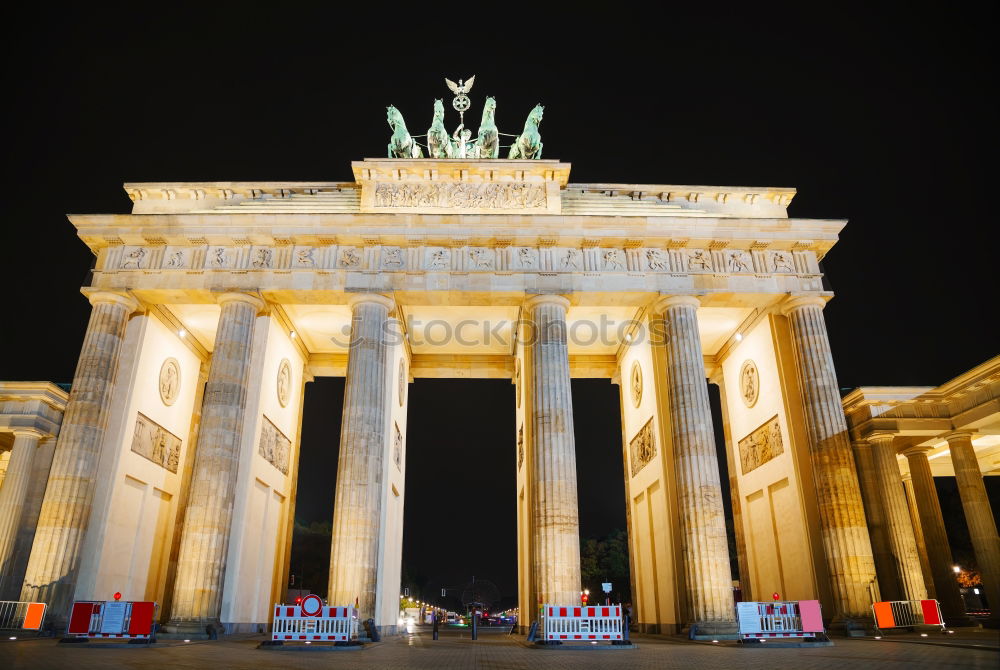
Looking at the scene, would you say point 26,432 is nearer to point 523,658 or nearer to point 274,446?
point 274,446

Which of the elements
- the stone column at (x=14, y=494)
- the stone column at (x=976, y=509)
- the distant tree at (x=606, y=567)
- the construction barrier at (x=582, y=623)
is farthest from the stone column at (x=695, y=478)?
the distant tree at (x=606, y=567)

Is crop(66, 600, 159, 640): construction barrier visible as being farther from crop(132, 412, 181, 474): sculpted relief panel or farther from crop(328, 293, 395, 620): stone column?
crop(132, 412, 181, 474): sculpted relief panel

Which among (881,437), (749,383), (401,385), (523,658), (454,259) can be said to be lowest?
(523,658)

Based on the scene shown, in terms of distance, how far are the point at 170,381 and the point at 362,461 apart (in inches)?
386

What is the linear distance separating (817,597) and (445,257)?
1637 centimetres

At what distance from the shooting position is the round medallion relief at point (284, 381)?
25.3 meters

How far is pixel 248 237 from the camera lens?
22.3 metres

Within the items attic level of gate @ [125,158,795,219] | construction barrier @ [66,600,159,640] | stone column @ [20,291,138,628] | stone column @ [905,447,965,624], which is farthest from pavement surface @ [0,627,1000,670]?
attic level of gate @ [125,158,795,219]

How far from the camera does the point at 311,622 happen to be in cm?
1464

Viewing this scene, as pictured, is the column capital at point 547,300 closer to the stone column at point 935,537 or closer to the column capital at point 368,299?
the column capital at point 368,299

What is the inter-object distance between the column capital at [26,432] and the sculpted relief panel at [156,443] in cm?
420

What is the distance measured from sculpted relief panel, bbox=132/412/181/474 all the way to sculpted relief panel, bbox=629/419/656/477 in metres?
18.3

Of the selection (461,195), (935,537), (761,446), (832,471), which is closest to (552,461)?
(832,471)

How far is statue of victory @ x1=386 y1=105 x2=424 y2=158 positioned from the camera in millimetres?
24922
